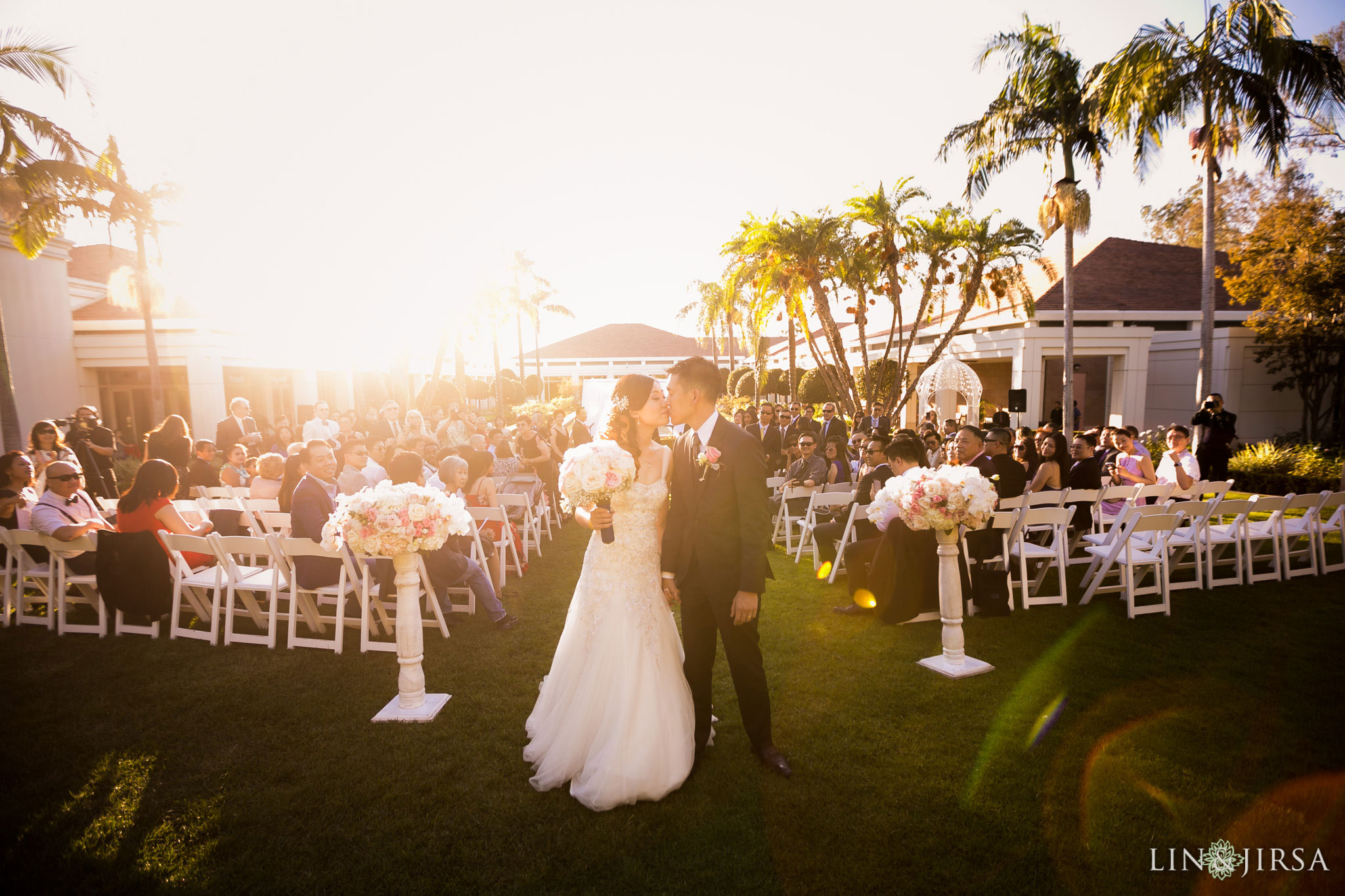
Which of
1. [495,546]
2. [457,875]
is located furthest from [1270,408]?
[457,875]

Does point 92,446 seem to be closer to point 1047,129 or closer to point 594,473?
point 594,473

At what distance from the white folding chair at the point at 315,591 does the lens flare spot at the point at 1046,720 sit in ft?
17.1

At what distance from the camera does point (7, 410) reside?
10.8 meters

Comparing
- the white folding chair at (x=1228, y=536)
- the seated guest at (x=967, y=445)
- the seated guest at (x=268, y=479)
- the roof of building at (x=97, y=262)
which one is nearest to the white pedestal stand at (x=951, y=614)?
the seated guest at (x=967, y=445)

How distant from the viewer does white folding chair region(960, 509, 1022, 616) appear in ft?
19.5

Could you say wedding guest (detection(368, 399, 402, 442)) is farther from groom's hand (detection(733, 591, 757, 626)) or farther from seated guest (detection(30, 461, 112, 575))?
groom's hand (detection(733, 591, 757, 626))

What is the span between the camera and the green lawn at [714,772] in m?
2.92

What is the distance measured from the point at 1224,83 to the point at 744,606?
57.9 ft

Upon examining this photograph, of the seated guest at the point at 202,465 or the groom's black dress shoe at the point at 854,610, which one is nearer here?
the groom's black dress shoe at the point at 854,610

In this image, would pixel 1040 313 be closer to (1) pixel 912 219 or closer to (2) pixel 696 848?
(1) pixel 912 219

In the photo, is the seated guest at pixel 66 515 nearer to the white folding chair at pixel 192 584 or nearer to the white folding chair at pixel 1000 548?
the white folding chair at pixel 192 584

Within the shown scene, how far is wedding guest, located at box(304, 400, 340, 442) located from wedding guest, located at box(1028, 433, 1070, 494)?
1171 cm

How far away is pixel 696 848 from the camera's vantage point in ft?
9.82

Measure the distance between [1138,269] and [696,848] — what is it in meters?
29.2
